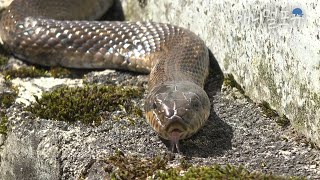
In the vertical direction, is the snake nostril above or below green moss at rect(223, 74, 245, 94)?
above

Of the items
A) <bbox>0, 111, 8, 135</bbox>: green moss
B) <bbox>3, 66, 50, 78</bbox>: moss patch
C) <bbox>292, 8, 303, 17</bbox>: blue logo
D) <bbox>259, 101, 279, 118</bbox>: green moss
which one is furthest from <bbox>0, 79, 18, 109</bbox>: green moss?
<bbox>292, 8, 303, 17</bbox>: blue logo

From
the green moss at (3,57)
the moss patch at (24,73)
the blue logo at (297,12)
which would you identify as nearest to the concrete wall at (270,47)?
the blue logo at (297,12)

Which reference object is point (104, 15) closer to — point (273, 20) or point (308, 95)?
point (273, 20)

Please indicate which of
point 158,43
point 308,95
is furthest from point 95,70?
point 308,95

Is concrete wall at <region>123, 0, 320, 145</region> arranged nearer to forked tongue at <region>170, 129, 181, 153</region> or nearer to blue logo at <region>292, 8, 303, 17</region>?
blue logo at <region>292, 8, 303, 17</region>

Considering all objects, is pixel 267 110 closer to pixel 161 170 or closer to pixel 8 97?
pixel 161 170

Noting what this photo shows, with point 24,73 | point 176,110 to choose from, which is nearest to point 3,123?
point 24,73
